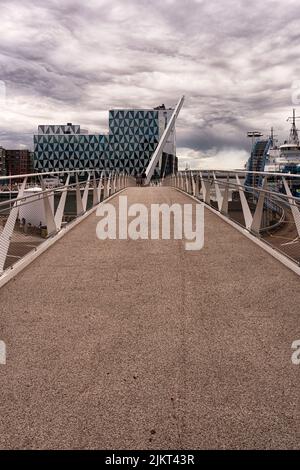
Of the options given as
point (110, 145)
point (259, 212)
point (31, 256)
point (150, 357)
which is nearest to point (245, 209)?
point (259, 212)

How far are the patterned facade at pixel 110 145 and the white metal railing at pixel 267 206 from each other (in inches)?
4038

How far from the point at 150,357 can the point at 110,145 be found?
112 metres

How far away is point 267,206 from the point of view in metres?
7.01

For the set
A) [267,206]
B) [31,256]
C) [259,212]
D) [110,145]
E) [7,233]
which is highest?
[110,145]

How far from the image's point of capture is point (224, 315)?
13.1ft

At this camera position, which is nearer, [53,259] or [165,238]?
[53,259]

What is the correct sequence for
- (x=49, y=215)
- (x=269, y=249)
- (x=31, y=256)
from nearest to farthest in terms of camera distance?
(x=31, y=256) → (x=269, y=249) → (x=49, y=215)

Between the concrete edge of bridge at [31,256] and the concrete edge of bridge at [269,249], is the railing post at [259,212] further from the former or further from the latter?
the concrete edge of bridge at [31,256]

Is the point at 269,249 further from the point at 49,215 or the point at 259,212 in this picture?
the point at 49,215

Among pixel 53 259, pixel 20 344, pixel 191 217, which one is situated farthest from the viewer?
pixel 191 217

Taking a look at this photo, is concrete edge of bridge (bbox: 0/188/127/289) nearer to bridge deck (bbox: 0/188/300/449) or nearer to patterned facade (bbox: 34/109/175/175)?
bridge deck (bbox: 0/188/300/449)

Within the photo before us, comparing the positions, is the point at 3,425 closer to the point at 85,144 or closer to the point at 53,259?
the point at 53,259

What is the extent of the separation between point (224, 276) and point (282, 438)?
3021 mm

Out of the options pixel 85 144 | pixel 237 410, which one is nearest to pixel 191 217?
pixel 237 410
